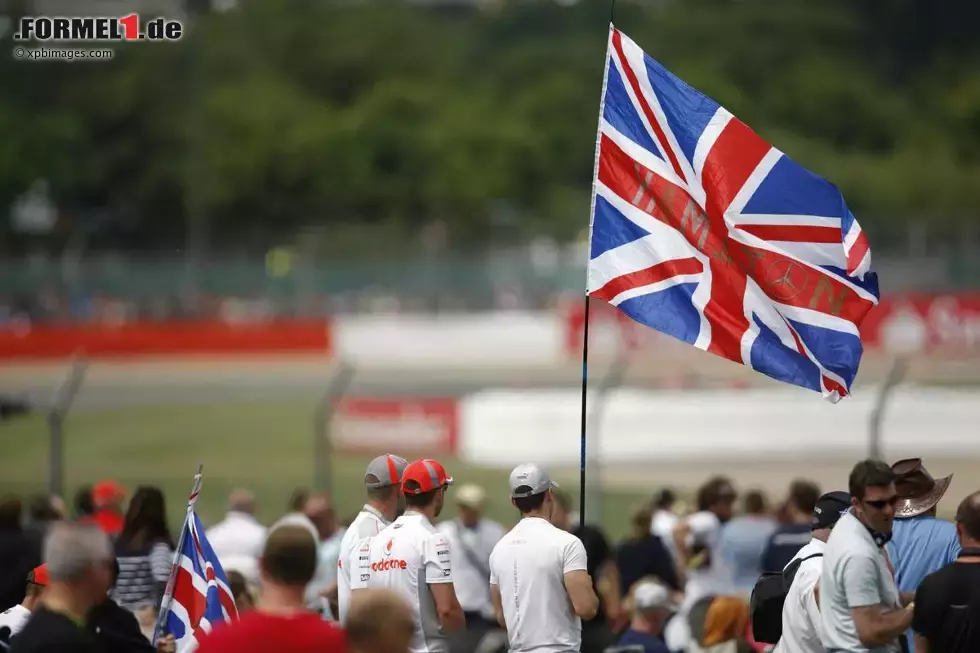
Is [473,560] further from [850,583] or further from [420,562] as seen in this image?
[850,583]

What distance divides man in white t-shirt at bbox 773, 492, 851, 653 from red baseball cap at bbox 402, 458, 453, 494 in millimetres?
1565

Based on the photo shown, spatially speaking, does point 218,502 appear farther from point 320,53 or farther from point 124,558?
point 320,53

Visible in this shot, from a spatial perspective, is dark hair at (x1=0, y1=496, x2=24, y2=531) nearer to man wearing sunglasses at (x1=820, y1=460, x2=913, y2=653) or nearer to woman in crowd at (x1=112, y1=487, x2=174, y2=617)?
woman in crowd at (x1=112, y1=487, x2=174, y2=617)

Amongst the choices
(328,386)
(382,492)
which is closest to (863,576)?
(382,492)

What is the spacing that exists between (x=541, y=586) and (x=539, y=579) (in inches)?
1.2

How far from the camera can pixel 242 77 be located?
3019 inches

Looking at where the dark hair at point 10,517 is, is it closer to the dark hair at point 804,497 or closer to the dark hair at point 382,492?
the dark hair at point 382,492

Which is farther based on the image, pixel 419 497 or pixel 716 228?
pixel 716 228

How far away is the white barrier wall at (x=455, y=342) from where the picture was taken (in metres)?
37.6

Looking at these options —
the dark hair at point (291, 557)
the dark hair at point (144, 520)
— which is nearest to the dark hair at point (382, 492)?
the dark hair at point (144, 520)

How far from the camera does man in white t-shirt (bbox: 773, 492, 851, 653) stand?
20.5ft

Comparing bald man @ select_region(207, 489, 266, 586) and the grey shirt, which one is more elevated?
the grey shirt

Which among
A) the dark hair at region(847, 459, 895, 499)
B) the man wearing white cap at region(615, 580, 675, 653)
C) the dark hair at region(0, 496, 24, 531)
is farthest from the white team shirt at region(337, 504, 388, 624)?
the dark hair at region(0, 496, 24, 531)

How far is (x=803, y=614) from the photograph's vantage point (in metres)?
6.31
